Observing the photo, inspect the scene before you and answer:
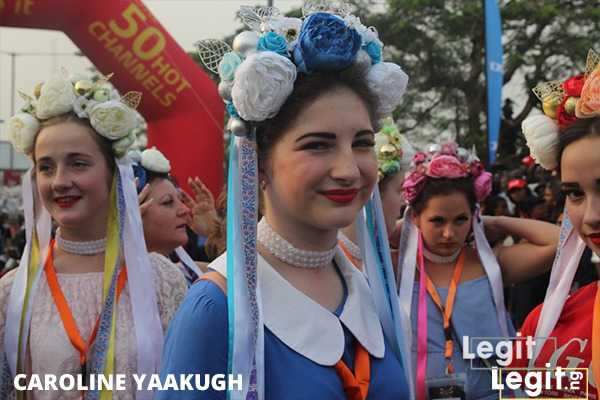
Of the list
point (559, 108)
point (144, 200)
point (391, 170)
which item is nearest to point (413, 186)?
point (391, 170)

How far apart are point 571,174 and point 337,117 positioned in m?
0.77

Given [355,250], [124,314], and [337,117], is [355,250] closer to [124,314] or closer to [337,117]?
[124,314]

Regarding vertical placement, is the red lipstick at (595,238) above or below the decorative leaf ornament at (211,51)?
below

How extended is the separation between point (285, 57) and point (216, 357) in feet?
2.33

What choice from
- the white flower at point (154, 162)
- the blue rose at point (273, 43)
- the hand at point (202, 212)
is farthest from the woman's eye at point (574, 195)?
the hand at point (202, 212)

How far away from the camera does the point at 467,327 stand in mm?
3402

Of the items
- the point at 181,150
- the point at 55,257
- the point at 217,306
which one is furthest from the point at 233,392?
the point at 181,150

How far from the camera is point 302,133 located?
1.94 m

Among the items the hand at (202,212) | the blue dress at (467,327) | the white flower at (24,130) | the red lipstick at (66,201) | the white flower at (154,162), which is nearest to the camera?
the red lipstick at (66,201)

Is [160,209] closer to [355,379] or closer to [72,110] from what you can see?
[72,110]

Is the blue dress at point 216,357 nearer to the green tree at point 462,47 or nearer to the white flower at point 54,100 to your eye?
the white flower at point 54,100

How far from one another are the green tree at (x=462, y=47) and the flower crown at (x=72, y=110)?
1635 centimetres

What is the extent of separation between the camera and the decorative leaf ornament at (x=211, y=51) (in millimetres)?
2166

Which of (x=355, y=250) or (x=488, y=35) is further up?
(x=488, y=35)
